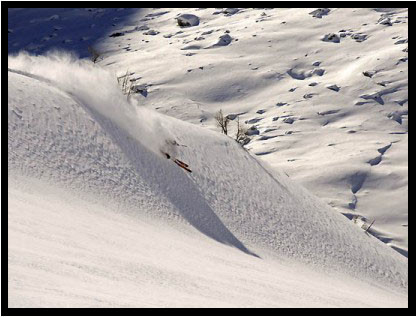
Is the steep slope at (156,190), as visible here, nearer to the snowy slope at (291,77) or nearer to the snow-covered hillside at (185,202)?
the snow-covered hillside at (185,202)

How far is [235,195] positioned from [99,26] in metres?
24.7

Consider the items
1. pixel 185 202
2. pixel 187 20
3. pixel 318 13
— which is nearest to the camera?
pixel 185 202

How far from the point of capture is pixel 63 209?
7.93 meters

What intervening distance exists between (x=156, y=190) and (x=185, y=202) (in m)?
0.55

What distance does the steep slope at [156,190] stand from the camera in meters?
8.30

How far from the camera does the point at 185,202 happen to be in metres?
10.5

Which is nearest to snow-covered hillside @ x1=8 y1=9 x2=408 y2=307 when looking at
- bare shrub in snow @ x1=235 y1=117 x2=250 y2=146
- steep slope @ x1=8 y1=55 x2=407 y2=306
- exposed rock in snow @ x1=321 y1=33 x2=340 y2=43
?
steep slope @ x1=8 y1=55 x2=407 y2=306

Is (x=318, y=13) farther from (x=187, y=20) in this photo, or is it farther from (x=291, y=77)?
(x=291, y=77)

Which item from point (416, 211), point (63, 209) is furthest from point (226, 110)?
point (63, 209)

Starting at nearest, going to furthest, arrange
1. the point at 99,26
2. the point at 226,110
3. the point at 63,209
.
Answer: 1. the point at 63,209
2. the point at 226,110
3. the point at 99,26

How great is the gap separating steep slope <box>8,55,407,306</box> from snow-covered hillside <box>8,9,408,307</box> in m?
0.03

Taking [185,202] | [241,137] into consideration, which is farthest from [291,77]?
[185,202]

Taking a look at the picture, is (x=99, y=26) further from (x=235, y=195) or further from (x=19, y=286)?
(x=19, y=286)

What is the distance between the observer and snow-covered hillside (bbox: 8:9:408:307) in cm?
603
